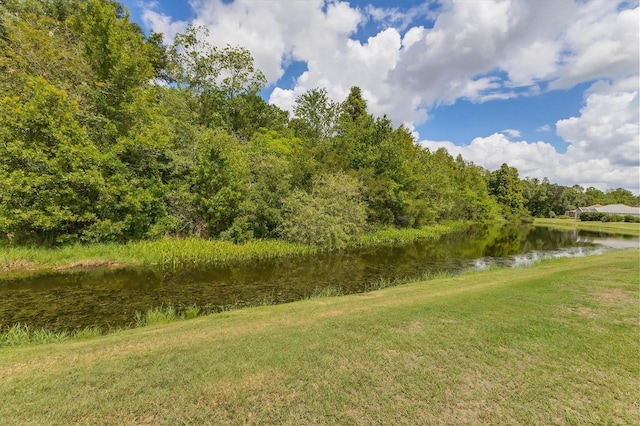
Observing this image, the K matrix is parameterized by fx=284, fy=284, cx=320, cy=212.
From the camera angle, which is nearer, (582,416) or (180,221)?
(582,416)

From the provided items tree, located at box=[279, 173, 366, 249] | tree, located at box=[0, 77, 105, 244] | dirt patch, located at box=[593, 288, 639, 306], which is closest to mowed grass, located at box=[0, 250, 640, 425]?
dirt patch, located at box=[593, 288, 639, 306]

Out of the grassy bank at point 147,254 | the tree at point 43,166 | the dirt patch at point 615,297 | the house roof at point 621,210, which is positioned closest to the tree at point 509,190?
the house roof at point 621,210

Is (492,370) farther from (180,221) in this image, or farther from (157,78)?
(157,78)

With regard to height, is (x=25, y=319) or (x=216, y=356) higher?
(x=216, y=356)

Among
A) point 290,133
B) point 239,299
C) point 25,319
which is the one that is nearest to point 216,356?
point 239,299

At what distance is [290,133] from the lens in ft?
125

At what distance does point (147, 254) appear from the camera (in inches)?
619

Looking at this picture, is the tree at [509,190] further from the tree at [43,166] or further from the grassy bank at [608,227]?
the tree at [43,166]

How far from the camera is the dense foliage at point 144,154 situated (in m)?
14.5

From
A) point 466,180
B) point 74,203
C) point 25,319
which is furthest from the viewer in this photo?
point 466,180

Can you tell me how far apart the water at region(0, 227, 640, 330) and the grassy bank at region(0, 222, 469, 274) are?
3.88 feet

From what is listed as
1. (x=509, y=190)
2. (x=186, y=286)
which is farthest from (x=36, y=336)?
(x=509, y=190)

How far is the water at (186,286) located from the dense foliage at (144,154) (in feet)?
14.0

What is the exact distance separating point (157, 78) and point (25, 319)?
32.2m
